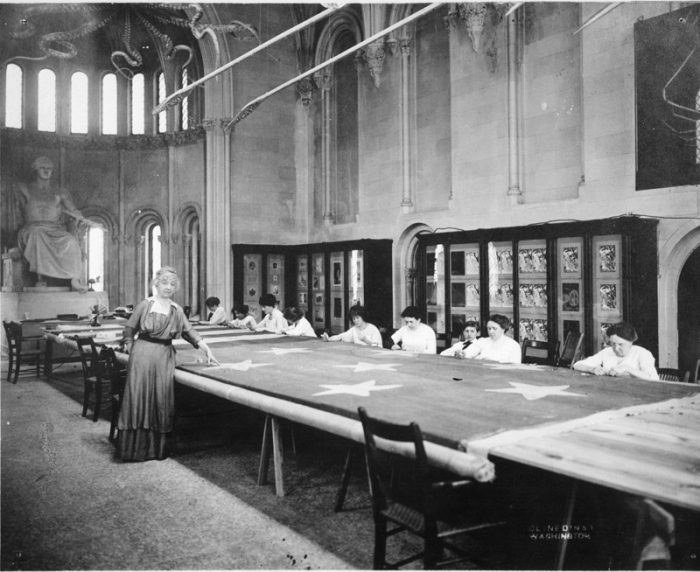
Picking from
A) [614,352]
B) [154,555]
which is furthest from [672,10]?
[154,555]

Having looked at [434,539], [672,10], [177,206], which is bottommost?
[434,539]

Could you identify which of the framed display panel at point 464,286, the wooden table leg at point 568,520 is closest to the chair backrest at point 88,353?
the framed display panel at point 464,286

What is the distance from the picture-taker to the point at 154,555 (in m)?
3.29

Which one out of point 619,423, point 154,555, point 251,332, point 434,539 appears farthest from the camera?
point 251,332

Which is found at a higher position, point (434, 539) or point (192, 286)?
point (192, 286)

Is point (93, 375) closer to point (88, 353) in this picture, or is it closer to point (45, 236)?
point (88, 353)

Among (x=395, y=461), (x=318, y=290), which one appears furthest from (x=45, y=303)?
(x=395, y=461)

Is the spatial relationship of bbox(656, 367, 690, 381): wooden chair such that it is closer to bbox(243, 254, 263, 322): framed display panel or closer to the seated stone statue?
bbox(243, 254, 263, 322): framed display panel

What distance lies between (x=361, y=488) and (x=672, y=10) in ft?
21.9

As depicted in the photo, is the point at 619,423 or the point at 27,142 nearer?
the point at 619,423

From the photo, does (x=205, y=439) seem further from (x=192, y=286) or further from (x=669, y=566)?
(x=192, y=286)

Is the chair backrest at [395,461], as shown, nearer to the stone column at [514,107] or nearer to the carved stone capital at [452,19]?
the stone column at [514,107]

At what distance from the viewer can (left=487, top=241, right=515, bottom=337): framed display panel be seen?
26.6 ft

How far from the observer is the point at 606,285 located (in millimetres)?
7102
